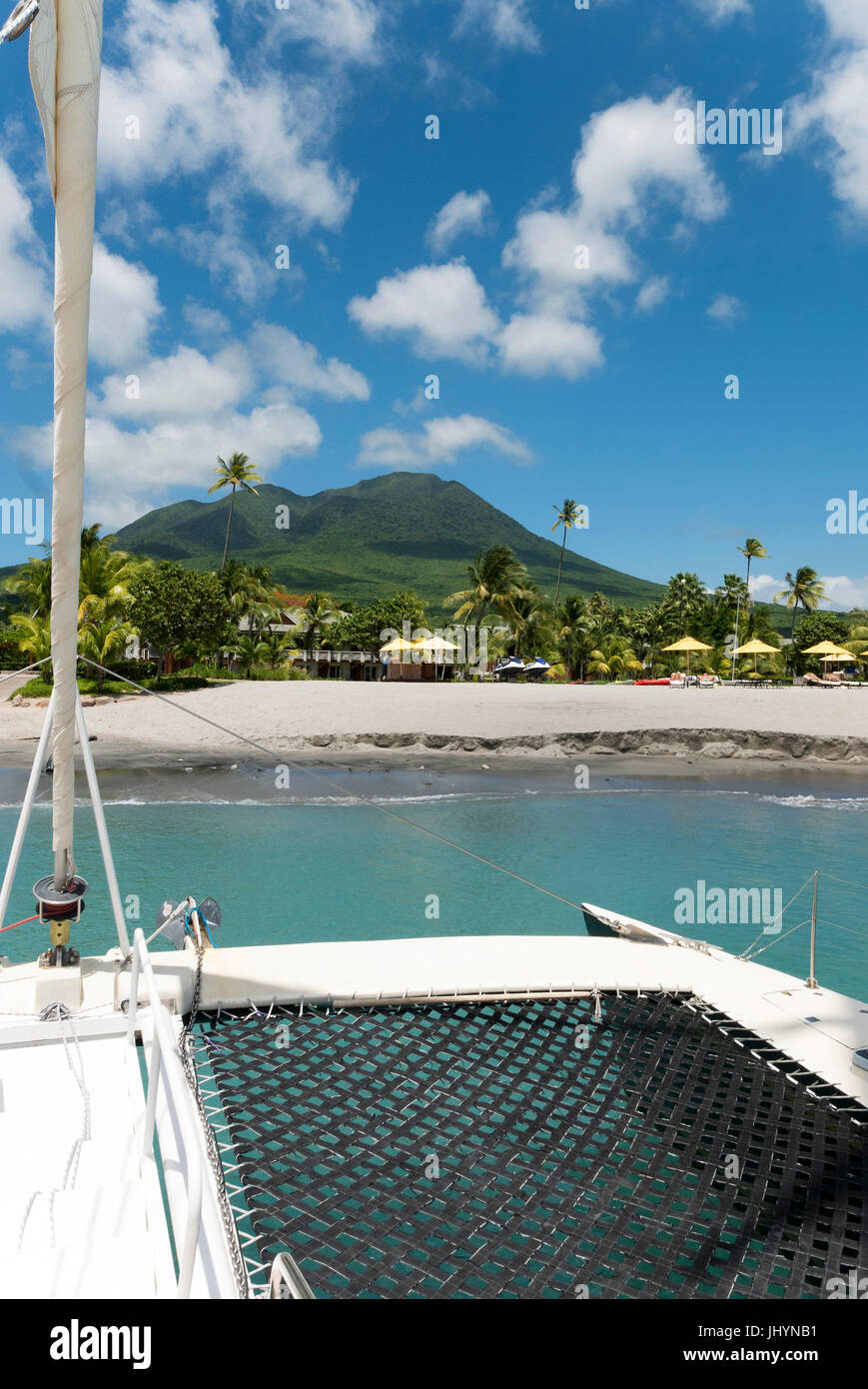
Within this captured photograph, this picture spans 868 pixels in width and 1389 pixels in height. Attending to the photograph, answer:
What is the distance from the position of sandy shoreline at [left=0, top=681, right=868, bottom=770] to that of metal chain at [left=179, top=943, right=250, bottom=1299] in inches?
698

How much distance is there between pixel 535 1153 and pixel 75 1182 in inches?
81.1

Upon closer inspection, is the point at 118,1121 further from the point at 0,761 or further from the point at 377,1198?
the point at 0,761

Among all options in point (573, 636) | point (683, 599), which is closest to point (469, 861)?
point (573, 636)

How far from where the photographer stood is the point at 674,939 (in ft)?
20.6

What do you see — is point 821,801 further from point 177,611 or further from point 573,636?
point 573,636

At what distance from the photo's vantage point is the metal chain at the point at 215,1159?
2623 mm

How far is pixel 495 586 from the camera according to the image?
155ft

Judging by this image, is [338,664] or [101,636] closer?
[101,636]

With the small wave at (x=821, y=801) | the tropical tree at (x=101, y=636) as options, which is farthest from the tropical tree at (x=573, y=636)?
the small wave at (x=821, y=801)

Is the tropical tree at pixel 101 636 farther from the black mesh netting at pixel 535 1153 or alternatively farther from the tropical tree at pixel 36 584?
the black mesh netting at pixel 535 1153

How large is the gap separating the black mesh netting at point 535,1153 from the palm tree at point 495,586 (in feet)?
140

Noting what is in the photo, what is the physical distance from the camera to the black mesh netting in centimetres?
307
